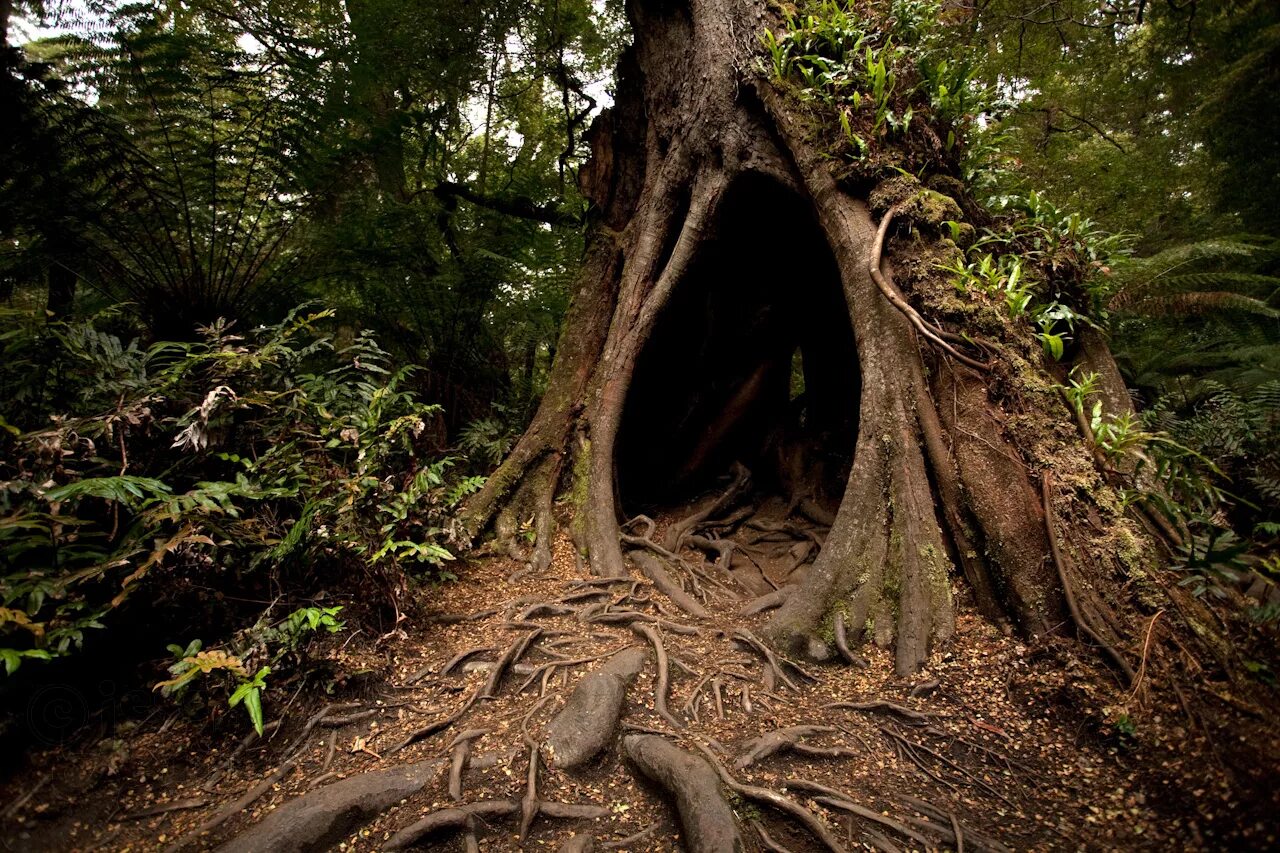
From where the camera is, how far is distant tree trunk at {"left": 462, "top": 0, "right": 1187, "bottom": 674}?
9.14 feet

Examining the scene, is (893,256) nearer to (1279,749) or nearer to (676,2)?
(1279,749)

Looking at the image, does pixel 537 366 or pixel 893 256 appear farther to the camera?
pixel 537 366

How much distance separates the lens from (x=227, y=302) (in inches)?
177

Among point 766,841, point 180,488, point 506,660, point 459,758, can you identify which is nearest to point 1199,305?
point 766,841

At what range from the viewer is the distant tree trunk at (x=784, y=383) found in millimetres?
2787

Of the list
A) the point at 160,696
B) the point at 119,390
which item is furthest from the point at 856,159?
the point at 160,696

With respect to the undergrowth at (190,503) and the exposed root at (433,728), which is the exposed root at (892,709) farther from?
the undergrowth at (190,503)

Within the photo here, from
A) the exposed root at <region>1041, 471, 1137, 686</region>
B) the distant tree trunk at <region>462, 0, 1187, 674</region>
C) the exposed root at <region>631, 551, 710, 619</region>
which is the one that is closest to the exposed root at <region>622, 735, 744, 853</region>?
the distant tree trunk at <region>462, 0, 1187, 674</region>

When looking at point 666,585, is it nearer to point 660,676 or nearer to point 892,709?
point 660,676

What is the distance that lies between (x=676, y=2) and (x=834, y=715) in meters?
6.76

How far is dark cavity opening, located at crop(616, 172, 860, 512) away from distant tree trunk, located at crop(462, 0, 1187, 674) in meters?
0.04

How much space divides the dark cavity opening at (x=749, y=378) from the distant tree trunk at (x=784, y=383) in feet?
0.13

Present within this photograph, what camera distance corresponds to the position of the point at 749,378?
6621 mm

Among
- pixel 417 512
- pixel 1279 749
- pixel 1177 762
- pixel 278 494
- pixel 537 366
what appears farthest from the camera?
pixel 537 366
